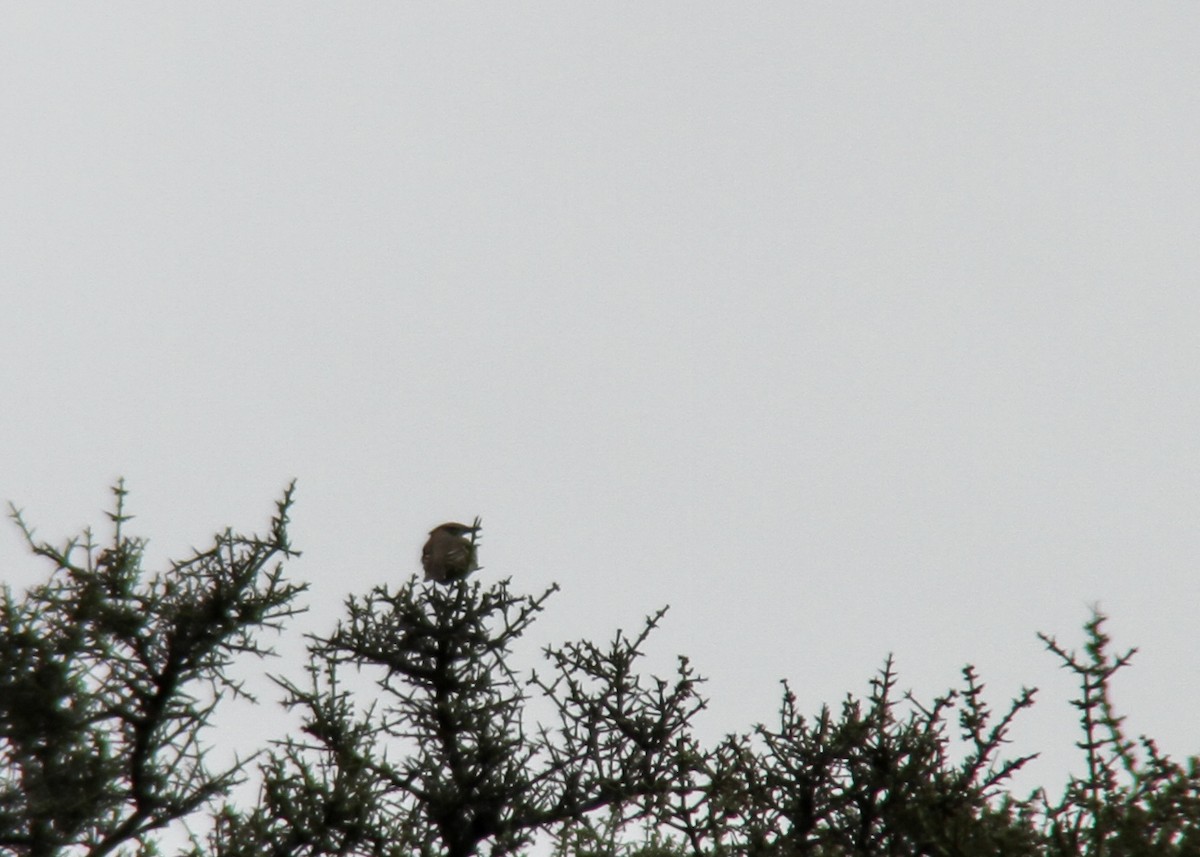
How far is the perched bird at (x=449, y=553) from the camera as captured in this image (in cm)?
1142

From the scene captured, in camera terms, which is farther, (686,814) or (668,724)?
(668,724)

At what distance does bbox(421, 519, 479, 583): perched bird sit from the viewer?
450 inches

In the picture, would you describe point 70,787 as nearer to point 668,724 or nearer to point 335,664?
point 335,664

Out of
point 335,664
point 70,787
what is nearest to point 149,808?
point 70,787

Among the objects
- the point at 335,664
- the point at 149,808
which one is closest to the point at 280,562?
the point at 149,808

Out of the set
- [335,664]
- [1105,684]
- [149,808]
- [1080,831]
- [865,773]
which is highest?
[335,664]

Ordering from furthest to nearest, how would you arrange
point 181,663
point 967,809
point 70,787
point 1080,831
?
point 181,663 → point 70,787 → point 967,809 → point 1080,831

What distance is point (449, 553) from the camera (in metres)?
11.6

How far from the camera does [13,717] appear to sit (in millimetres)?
7281

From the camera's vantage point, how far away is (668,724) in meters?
11.0

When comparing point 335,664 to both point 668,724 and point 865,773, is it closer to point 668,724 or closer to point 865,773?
point 668,724

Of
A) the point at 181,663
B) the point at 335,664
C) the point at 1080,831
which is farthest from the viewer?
the point at 335,664

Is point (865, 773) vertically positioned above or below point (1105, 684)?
above

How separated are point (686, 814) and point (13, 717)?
14.7 feet
